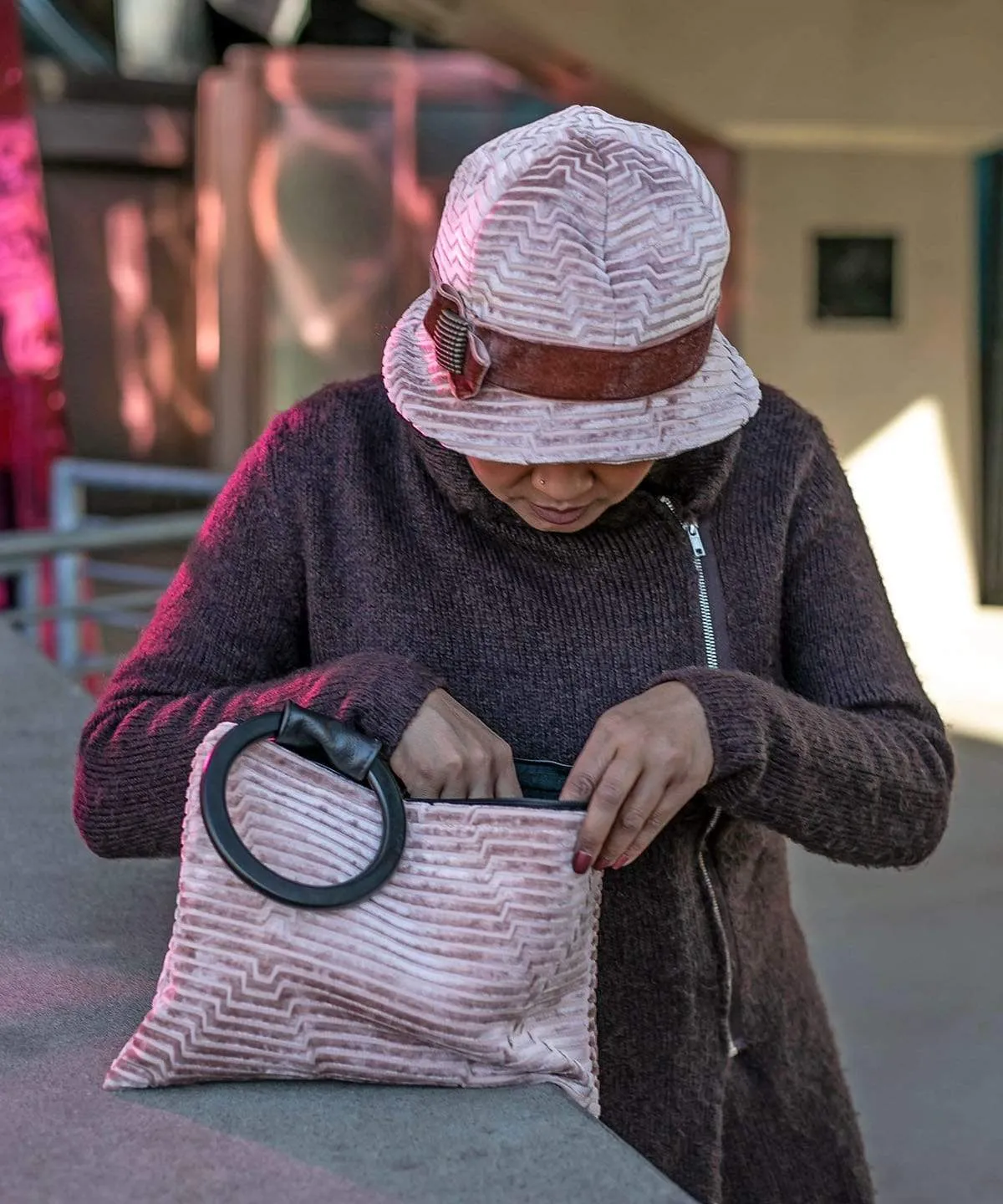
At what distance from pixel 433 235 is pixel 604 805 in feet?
28.2

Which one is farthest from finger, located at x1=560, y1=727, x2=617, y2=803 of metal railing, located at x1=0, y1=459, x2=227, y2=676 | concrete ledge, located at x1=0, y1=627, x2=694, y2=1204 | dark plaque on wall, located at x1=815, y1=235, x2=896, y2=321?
dark plaque on wall, located at x1=815, y1=235, x2=896, y2=321

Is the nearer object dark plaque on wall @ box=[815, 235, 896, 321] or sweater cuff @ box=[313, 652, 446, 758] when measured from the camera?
sweater cuff @ box=[313, 652, 446, 758]

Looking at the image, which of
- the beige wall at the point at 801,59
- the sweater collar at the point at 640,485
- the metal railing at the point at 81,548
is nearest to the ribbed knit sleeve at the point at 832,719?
the sweater collar at the point at 640,485

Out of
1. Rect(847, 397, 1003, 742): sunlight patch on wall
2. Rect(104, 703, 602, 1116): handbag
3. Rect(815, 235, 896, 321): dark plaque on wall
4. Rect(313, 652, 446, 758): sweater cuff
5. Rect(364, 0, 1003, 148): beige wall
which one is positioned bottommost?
Rect(847, 397, 1003, 742): sunlight patch on wall

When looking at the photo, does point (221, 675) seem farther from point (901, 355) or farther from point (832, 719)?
point (901, 355)

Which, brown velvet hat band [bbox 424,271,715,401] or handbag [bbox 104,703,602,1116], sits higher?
brown velvet hat band [bbox 424,271,715,401]

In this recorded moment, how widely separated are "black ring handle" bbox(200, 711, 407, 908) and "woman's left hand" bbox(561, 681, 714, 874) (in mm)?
132

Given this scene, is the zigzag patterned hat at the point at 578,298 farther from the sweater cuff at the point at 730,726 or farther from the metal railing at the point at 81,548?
the metal railing at the point at 81,548

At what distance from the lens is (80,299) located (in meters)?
11.5

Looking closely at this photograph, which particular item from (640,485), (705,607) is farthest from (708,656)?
(640,485)

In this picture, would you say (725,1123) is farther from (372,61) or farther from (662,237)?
(372,61)

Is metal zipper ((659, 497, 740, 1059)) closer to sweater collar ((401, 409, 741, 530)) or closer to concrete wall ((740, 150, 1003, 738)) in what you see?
sweater collar ((401, 409, 741, 530))

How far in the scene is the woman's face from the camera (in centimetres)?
137

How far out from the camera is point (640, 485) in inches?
59.7
